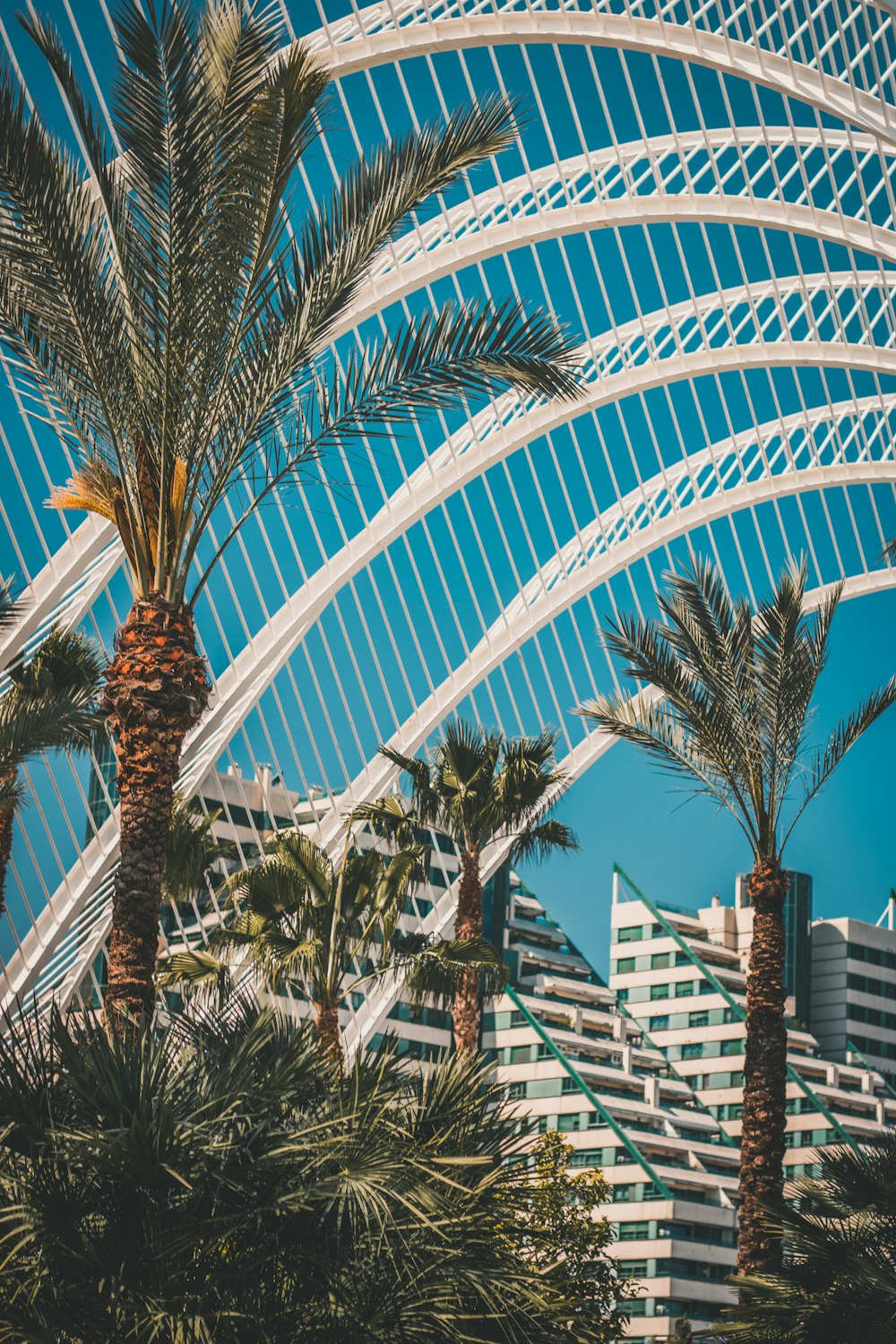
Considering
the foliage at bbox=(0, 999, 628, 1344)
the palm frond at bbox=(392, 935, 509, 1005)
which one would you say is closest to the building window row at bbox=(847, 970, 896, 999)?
the palm frond at bbox=(392, 935, 509, 1005)

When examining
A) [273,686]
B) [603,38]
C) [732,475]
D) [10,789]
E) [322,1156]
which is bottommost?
[322,1156]

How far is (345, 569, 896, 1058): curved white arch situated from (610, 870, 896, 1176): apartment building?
37728 millimetres

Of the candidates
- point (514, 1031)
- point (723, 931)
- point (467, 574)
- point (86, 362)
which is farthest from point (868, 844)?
point (86, 362)

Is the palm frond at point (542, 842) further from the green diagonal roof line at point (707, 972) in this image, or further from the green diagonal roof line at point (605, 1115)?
the green diagonal roof line at point (707, 972)

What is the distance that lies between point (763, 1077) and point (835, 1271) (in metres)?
4.11

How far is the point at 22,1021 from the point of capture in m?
9.11

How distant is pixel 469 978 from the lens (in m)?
23.5

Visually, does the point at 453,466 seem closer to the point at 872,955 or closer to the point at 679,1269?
the point at 679,1269

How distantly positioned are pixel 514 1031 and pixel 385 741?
146ft

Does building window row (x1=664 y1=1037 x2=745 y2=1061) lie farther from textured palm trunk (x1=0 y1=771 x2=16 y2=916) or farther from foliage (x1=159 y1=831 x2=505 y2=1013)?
textured palm trunk (x1=0 y1=771 x2=16 y2=916)

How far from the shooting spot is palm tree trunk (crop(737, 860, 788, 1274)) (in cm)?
1694

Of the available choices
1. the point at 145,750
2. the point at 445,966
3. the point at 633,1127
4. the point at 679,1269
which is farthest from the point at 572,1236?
the point at 633,1127

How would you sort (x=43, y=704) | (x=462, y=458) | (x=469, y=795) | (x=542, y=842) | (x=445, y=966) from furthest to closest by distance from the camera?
(x=462, y=458) < (x=542, y=842) < (x=469, y=795) < (x=445, y=966) < (x=43, y=704)

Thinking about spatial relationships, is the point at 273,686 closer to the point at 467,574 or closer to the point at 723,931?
the point at 467,574
